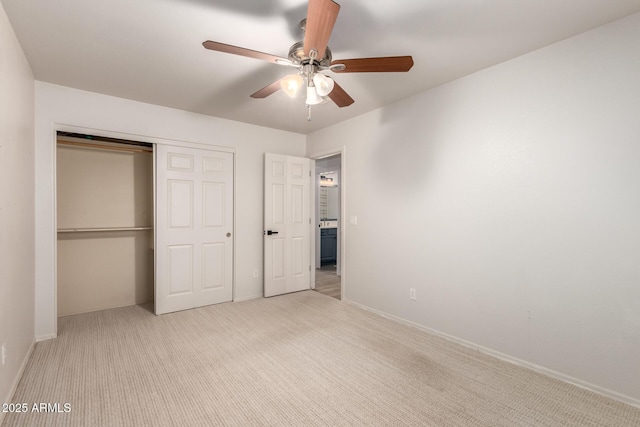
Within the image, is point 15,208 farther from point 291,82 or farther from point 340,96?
point 340,96

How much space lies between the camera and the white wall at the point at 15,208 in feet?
6.15

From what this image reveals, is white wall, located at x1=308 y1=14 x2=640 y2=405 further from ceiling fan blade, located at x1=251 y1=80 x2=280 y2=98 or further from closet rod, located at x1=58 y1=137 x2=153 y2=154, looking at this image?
closet rod, located at x1=58 y1=137 x2=153 y2=154

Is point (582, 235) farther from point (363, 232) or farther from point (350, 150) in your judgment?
point (350, 150)

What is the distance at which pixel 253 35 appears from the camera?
85.1 inches

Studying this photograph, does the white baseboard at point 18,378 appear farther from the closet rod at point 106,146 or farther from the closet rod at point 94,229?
the closet rod at point 106,146

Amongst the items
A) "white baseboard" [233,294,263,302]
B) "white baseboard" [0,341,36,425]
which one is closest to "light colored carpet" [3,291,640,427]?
"white baseboard" [0,341,36,425]

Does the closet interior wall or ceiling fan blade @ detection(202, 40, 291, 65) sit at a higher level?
→ ceiling fan blade @ detection(202, 40, 291, 65)

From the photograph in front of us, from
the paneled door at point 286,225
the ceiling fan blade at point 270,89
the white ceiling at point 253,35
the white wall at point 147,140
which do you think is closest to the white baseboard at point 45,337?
the white wall at point 147,140

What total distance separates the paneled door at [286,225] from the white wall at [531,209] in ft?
5.15

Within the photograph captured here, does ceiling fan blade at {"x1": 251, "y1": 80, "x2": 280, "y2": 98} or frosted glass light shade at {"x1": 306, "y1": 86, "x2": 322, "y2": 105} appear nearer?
frosted glass light shade at {"x1": 306, "y1": 86, "x2": 322, "y2": 105}

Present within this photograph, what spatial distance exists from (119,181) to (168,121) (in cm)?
109

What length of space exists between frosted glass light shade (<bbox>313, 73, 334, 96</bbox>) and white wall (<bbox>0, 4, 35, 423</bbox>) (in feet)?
6.33

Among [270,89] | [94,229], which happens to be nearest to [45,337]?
[94,229]

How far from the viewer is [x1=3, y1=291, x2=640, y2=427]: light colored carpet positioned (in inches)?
72.1
